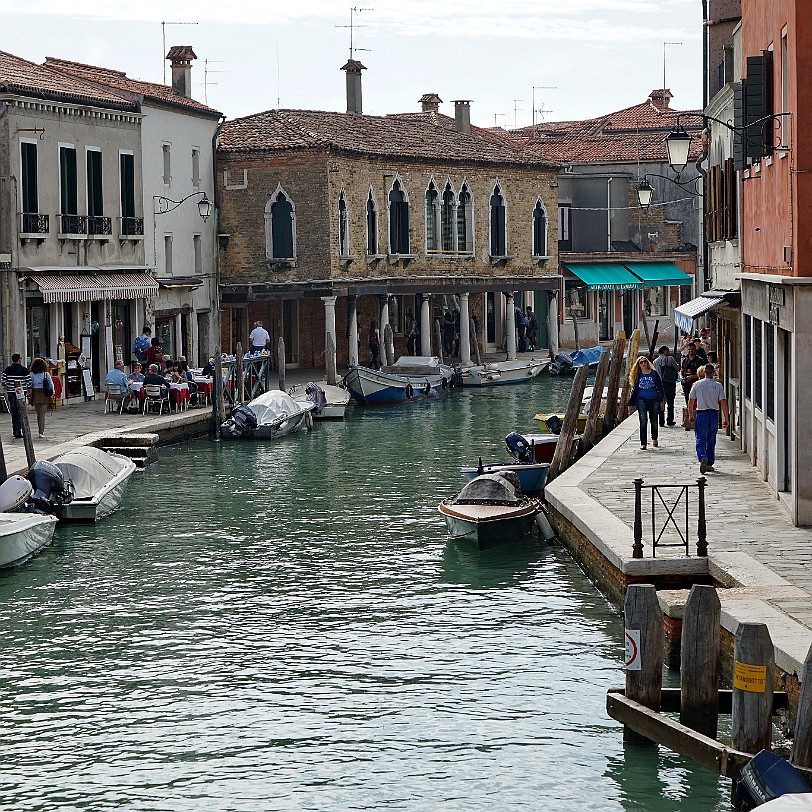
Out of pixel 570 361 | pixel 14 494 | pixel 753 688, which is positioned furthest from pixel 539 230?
pixel 753 688

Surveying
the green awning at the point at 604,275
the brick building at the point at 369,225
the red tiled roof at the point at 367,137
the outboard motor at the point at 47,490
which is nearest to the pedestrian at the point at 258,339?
the brick building at the point at 369,225

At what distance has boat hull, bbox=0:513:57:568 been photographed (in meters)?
17.7

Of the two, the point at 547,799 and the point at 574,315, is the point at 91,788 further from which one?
the point at 574,315

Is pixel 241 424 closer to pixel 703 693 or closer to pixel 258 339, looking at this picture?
pixel 258 339

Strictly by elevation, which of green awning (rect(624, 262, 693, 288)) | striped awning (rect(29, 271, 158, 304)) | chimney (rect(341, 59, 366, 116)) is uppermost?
chimney (rect(341, 59, 366, 116))

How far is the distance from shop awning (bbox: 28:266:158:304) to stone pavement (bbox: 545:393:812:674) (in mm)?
11651

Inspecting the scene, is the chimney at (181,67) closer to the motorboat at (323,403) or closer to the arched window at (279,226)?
the arched window at (279,226)

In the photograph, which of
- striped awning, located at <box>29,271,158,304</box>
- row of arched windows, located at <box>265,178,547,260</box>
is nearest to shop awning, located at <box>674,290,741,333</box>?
striped awning, located at <box>29,271,158,304</box>

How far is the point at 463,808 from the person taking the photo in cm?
1032

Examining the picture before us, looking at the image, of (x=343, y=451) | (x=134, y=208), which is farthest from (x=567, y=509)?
(x=134, y=208)

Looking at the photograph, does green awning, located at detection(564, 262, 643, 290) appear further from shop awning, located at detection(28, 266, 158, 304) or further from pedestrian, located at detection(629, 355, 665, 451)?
pedestrian, located at detection(629, 355, 665, 451)

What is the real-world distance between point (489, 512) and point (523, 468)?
3.52 meters

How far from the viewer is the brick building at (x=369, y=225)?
40625 millimetres

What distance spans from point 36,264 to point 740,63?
14192mm
